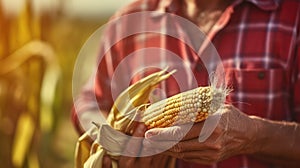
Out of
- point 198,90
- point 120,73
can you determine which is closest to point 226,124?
point 198,90

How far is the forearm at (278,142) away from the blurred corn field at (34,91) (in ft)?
2.87

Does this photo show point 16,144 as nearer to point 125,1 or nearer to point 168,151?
point 125,1

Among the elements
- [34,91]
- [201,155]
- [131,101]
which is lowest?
[201,155]

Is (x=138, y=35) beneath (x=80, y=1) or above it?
beneath

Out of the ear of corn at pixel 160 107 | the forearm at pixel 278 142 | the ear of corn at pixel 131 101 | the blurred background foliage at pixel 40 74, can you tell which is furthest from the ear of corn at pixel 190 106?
the blurred background foliage at pixel 40 74

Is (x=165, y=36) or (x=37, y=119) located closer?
(x=165, y=36)

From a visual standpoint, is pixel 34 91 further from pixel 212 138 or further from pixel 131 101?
pixel 212 138

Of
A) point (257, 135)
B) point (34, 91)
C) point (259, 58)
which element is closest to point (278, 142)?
point (257, 135)

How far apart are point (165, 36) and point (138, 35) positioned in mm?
81

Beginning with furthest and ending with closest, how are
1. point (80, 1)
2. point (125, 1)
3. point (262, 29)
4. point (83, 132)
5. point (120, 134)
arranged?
point (80, 1) < point (125, 1) < point (83, 132) < point (262, 29) < point (120, 134)

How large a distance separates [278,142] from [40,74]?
1060 millimetres

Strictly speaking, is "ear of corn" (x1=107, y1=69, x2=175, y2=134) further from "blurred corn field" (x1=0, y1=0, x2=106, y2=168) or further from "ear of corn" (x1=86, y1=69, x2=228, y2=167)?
"blurred corn field" (x1=0, y1=0, x2=106, y2=168)

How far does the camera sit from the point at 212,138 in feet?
5.78

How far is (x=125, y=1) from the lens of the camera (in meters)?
2.64
